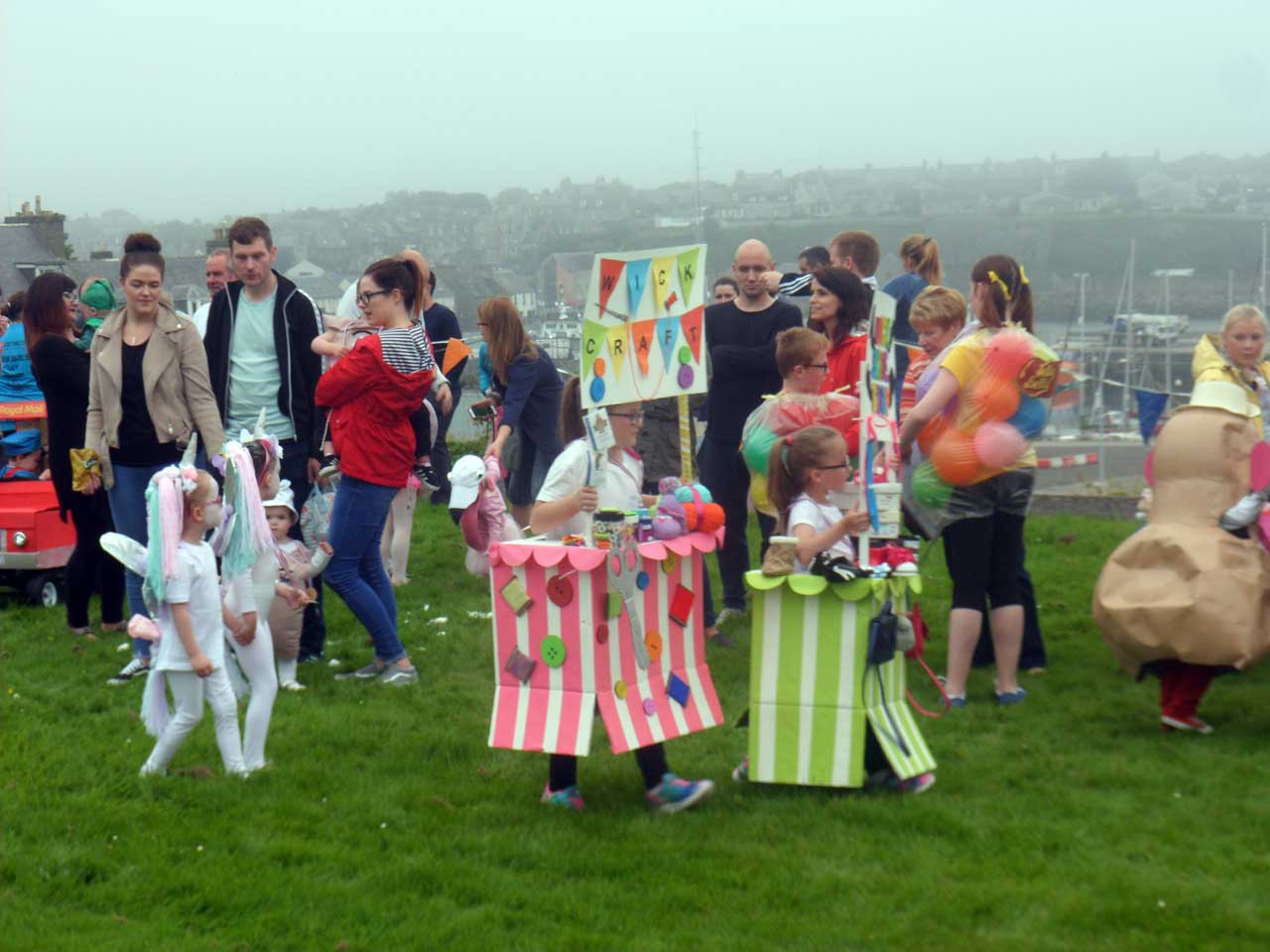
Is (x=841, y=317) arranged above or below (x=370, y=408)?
above

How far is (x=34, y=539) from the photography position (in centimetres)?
1031

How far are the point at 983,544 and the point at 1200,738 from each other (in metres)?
1.32

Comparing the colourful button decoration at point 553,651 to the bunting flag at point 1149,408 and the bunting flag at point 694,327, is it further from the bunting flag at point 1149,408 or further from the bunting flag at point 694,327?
the bunting flag at point 1149,408

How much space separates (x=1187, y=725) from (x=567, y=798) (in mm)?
2911

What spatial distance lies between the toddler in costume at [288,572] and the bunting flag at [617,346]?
2.19 m

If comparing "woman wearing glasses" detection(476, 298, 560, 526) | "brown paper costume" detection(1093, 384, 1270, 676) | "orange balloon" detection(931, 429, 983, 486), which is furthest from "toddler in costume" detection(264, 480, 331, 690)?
"brown paper costume" detection(1093, 384, 1270, 676)

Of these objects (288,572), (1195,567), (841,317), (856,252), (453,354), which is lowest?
(288,572)

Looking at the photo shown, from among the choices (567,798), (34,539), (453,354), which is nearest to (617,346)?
(567,798)

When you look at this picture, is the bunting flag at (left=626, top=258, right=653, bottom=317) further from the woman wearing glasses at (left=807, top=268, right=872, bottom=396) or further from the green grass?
the green grass

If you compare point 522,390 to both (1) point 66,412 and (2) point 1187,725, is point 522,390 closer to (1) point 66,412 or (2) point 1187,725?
(1) point 66,412

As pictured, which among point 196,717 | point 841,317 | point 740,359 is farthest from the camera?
point 740,359

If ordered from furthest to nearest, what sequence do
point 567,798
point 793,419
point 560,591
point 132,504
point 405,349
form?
point 132,504 → point 405,349 → point 793,419 → point 567,798 → point 560,591

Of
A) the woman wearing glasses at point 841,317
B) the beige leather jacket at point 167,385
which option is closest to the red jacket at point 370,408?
the beige leather jacket at point 167,385

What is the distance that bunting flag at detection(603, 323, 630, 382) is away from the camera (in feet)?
20.7
